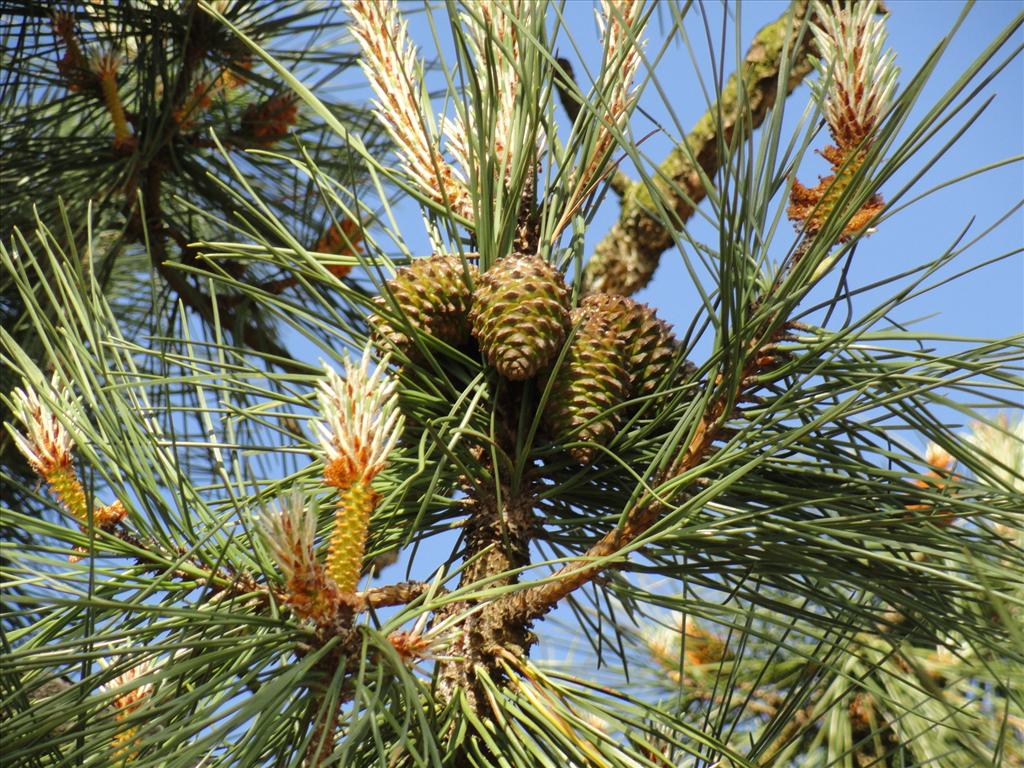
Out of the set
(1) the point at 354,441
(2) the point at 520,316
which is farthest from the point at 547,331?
(1) the point at 354,441

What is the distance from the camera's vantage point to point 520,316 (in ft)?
2.47

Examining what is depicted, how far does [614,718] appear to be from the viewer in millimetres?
742

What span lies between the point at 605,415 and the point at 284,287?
1.14m

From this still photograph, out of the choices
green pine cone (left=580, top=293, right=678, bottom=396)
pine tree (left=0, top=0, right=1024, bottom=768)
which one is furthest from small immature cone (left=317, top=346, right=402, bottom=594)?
green pine cone (left=580, top=293, right=678, bottom=396)

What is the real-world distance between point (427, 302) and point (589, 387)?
0.42 feet

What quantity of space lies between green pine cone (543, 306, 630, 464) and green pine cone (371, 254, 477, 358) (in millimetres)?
85

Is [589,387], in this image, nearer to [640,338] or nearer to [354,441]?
[640,338]

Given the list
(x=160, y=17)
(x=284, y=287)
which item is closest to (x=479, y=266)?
(x=284, y=287)

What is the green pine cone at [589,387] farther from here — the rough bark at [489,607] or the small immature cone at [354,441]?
the small immature cone at [354,441]

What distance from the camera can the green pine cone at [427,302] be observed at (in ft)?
2.60

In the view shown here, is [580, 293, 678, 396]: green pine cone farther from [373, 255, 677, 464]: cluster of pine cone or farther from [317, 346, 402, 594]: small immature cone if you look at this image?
[317, 346, 402, 594]: small immature cone

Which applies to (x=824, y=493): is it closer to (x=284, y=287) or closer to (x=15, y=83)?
(x=284, y=287)

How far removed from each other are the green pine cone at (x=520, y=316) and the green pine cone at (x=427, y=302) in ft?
0.08

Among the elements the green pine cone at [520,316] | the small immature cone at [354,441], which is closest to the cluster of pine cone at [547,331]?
the green pine cone at [520,316]
